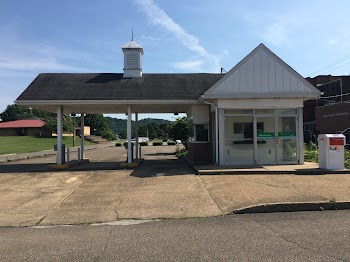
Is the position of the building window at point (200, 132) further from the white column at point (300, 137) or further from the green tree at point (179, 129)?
the green tree at point (179, 129)

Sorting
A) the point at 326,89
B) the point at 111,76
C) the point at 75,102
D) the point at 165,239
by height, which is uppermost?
the point at 326,89

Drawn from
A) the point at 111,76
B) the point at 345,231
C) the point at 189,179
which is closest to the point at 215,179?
the point at 189,179

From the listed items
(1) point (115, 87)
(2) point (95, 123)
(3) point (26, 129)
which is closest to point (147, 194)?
(1) point (115, 87)

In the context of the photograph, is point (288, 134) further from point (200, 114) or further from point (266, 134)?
point (200, 114)

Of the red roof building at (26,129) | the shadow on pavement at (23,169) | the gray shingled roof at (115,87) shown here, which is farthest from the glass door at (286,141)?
the red roof building at (26,129)

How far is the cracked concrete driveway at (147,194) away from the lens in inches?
357

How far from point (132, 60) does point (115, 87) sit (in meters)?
2.84

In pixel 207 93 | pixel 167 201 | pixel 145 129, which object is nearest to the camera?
pixel 167 201

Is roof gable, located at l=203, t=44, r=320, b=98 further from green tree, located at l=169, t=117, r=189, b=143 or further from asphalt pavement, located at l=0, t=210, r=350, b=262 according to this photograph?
green tree, located at l=169, t=117, r=189, b=143

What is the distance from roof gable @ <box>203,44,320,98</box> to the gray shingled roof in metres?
2.30

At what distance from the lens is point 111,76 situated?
2100 cm

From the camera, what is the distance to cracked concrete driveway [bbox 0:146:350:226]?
9070mm

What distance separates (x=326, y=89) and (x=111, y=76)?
51962mm

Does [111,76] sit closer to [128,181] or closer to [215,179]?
[128,181]
